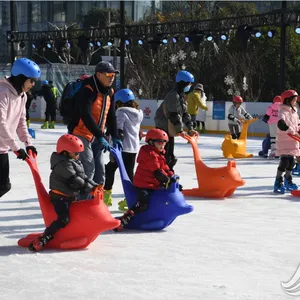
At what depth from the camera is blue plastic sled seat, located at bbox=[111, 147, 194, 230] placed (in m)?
5.67

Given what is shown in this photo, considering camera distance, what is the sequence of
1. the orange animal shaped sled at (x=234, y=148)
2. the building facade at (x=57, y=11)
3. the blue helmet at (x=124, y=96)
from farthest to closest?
1. the building facade at (x=57, y=11)
2. the orange animal shaped sled at (x=234, y=148)
3. the blue helmet at (x=124, y=96)

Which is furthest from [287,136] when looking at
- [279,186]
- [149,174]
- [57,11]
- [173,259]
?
[57,11]

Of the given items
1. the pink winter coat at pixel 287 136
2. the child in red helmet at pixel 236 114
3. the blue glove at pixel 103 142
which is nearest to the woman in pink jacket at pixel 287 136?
the pink winter coat at pixel 287 136

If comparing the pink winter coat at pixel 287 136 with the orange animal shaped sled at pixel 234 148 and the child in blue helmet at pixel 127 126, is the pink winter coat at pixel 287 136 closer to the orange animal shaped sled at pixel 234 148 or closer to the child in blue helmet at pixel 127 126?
the child in blue helmet at pixel 127 126

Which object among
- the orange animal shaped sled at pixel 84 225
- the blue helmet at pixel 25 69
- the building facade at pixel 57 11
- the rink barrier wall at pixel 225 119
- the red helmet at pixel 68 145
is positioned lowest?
the rink barrier wall at pixel 225 119

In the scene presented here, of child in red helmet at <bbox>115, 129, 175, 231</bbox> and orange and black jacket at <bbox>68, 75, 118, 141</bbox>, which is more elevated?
orange and black jacket at <bbox>68, 75, 118, 141</bbox>

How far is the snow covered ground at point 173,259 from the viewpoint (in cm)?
398

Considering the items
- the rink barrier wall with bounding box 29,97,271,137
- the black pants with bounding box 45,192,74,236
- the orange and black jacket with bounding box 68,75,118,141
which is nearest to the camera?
the black pants with bounding box 45,192,74,236

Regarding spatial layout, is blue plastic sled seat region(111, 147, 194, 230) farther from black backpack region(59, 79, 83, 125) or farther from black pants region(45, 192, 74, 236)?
black pants region(45, 192, 74, 236)

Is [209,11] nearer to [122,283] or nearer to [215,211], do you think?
[215,211]

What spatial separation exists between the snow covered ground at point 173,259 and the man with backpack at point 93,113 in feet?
2.30

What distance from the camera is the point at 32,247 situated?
4922 mm

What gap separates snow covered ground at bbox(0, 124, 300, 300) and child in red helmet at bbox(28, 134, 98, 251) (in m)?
0.14

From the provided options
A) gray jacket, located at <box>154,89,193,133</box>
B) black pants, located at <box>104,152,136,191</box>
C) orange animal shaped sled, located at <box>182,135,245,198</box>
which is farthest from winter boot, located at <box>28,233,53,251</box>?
gray jacket, located at <box>154,89,193,133</box>
